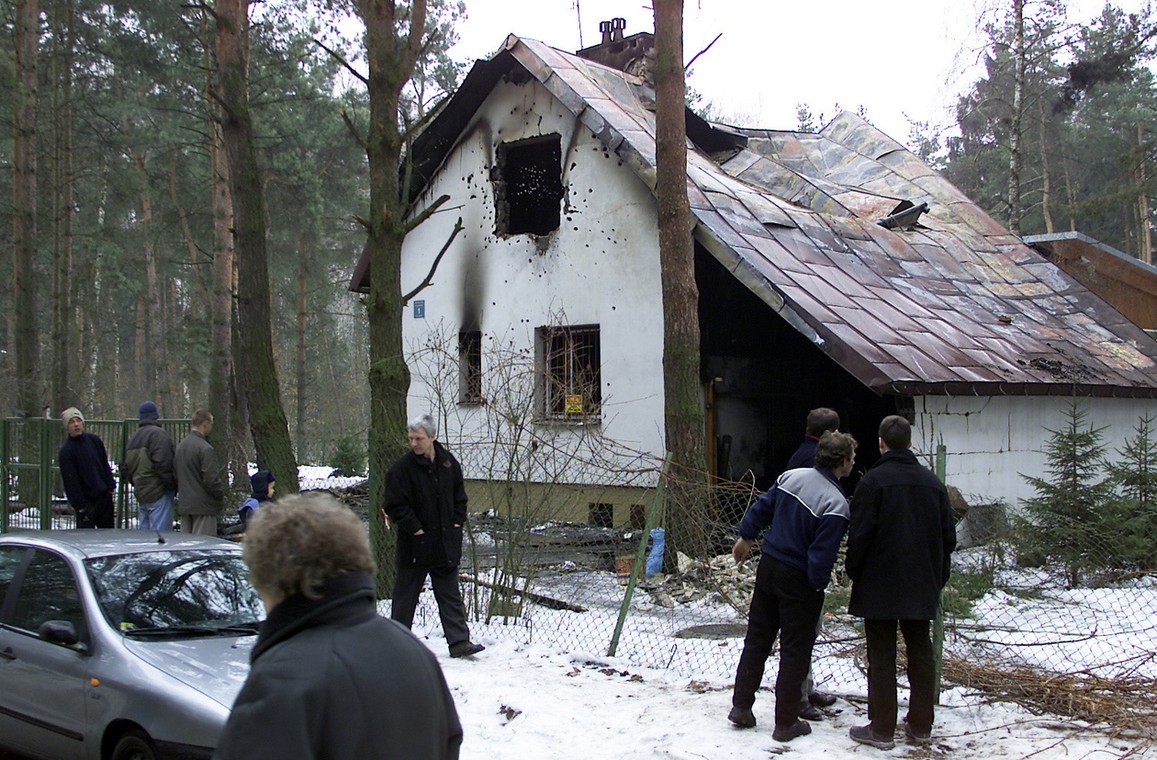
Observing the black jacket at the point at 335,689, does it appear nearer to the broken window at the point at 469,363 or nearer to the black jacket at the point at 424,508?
the black jacket at the point at 424,508

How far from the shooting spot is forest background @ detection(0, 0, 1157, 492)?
17578 mm

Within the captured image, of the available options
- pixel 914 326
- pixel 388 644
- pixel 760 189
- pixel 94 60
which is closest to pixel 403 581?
pixel 388 644

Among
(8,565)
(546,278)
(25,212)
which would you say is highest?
(25,212)

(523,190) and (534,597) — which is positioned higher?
(523,190)

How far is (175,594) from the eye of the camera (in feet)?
18.1

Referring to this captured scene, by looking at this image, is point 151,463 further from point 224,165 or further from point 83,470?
point 224,165

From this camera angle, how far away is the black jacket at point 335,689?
2.15 metres

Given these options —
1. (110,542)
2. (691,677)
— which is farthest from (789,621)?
(110,542)

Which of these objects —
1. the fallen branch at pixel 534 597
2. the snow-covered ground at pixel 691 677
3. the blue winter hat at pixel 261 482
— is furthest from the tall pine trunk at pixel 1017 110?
the blue winter hat at pixel 261 482

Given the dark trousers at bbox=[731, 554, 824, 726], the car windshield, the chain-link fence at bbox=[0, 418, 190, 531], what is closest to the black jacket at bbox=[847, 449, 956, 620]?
the dark trousers at bbox=[731, 554, 824, 726]

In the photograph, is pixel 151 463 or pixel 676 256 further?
pixel 676 256

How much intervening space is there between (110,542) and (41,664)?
843 mm

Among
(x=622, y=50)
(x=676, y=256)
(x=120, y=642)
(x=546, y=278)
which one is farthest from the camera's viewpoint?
(x=622, y=50)

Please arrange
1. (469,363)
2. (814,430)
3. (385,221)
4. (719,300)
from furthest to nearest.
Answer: (469,363), (719,300), (385,221), (814,430)
